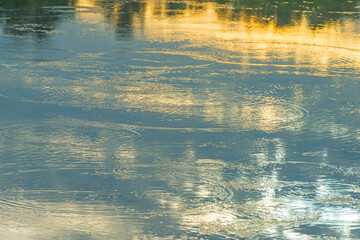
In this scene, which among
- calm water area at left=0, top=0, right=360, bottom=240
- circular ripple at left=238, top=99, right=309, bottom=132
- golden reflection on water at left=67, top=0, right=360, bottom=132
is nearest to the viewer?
calm water area at left=0, top=0, right=360, bottom=240

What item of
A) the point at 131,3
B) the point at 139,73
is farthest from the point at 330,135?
the point at 131,3

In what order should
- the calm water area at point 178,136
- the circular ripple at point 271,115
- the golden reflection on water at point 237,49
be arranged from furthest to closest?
the golden reflection on water at point 237,49, the circular ripple at point 271,115, the calm water area at point 178,136

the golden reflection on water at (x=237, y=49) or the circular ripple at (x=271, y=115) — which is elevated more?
the golden reflection on water at (x=237, y=49)

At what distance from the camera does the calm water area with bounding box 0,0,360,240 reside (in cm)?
521

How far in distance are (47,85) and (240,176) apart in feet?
14.8

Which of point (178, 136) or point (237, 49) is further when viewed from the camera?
point (237, 49)

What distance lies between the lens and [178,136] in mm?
7430

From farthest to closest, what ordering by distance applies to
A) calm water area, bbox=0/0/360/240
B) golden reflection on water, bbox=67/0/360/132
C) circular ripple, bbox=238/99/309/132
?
1. golden reflection on water, bbox=67/0/360/132
2. circular ripple, bbox=238/99/309/132
3. calm water area, bbox=0/0/360/240

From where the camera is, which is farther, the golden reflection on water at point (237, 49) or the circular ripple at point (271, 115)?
the golden reflection on water at point (237, 49)

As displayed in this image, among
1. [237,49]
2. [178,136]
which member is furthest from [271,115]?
[237,49]

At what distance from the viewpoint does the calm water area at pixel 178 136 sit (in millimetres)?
5207

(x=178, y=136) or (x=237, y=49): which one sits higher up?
(x=237, y=49)

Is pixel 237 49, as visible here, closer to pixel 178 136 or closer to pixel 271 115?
pixel 271 115

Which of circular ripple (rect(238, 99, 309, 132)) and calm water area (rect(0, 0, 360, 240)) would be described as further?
circular ripple (rect(238, 99, 309, 132))
